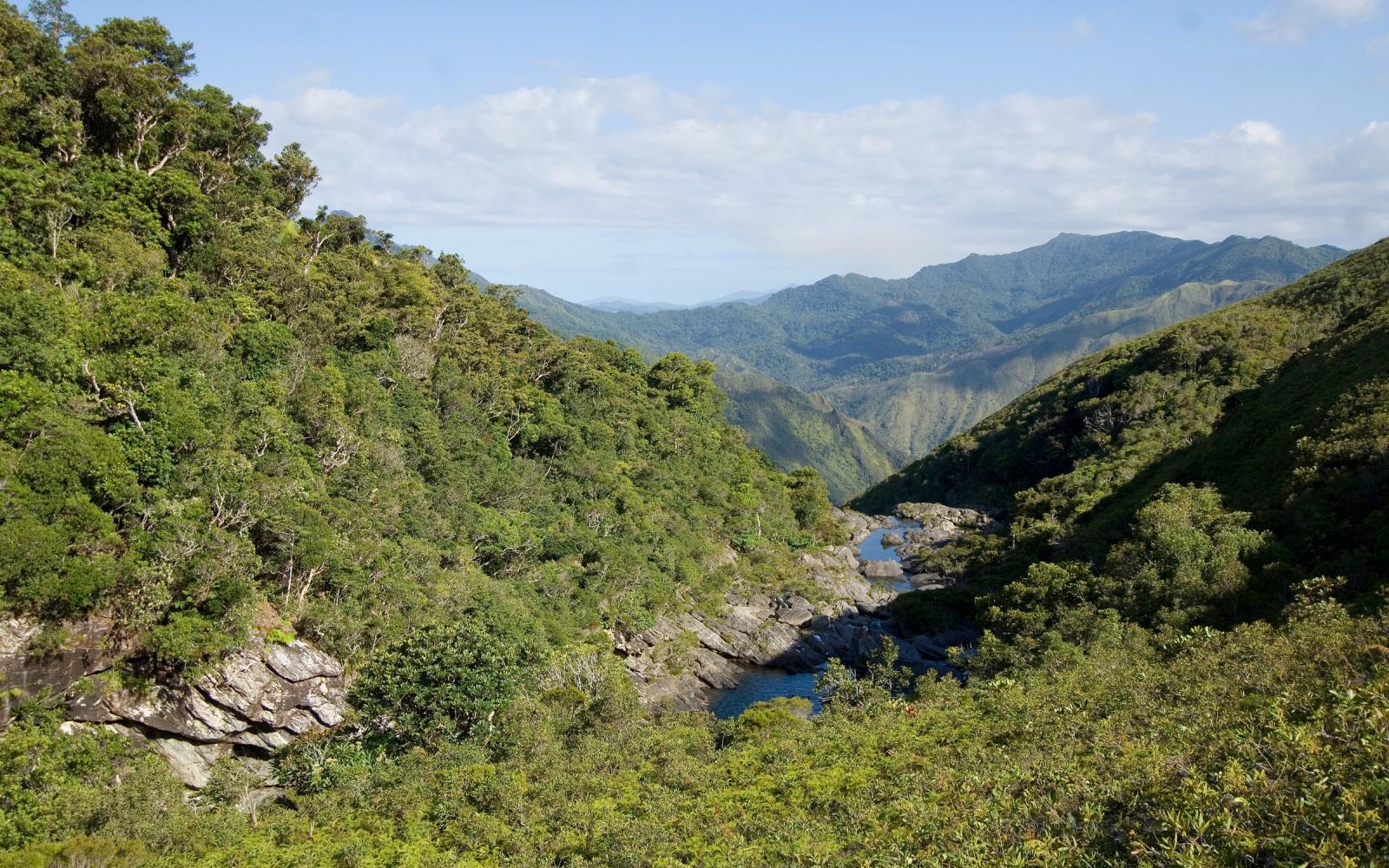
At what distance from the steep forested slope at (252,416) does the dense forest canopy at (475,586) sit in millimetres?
239

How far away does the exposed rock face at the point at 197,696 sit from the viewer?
30.5 meters

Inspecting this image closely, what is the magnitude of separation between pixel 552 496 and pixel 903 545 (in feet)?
247

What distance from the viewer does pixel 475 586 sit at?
53.2 meters

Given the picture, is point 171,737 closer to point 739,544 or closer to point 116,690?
point 116,690

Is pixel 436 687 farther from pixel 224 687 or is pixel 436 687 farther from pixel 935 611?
pixel 935 611

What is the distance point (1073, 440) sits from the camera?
120 metres

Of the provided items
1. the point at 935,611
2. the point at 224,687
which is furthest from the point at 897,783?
the point at 935,611

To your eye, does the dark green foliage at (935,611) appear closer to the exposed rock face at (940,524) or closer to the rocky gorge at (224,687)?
the rocky gorge at (224,687)

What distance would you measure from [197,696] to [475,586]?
787 inches

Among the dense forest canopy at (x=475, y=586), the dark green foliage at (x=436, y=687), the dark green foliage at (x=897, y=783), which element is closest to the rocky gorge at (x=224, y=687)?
the dense forest canopy at (x=475, y=586)

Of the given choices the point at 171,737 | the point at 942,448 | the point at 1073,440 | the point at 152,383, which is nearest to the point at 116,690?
the point at 171,737

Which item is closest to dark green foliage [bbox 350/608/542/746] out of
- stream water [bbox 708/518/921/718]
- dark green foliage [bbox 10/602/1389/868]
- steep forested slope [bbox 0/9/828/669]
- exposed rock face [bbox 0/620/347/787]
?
dark green foliage [bbox 10/602/1389/868]

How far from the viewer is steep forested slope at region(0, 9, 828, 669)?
33.1 meters

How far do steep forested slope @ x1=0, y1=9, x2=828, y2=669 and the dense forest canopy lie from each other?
24 cm
